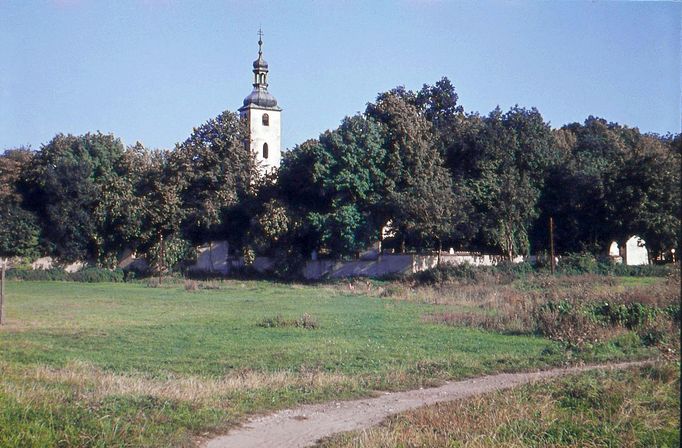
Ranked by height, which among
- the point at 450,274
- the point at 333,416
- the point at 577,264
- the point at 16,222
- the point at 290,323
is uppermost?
the point at 16,222

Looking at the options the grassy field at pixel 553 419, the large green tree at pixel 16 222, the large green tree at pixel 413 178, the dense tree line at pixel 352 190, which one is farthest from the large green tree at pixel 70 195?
the grassy field at pixel 553 419

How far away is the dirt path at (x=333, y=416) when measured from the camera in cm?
979

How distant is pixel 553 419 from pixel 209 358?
8.93 m

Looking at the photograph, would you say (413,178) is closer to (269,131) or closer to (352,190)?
(352,190)

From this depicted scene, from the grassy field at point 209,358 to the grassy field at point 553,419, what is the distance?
2105mm

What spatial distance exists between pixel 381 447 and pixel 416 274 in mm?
39261

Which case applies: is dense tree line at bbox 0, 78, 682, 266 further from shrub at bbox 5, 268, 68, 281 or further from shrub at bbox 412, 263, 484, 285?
shrub at bbox 412, 263, 484, 285

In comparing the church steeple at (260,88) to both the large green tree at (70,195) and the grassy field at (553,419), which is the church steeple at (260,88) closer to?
the large green tree at (70,195)

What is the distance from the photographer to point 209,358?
1727cm

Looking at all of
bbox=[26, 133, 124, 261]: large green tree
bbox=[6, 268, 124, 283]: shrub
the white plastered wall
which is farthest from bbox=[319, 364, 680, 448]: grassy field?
the white plastered wall

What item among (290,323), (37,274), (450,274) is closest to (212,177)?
(37,274)

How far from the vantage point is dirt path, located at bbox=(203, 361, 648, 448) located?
9.79 meters

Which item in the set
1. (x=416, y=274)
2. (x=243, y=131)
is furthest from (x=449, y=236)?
(x=243, y=131)

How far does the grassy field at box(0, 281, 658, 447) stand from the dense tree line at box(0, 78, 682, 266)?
1528 centimetres
